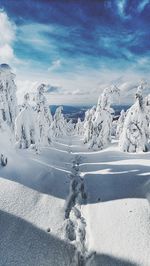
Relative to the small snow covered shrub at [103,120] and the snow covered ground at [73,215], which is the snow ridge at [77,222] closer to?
the snow covered ground at [73,215]

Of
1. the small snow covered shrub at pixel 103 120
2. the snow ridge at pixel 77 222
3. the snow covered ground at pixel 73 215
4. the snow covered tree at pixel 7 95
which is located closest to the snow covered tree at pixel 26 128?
the snow covered tree at pixel 7 95

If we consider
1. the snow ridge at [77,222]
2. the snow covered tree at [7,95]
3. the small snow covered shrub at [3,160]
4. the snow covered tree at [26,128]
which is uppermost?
→ the snow covered tree at [7,95]

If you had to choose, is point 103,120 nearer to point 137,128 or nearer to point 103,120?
point 103,120

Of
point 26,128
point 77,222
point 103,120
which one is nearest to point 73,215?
point 77,222

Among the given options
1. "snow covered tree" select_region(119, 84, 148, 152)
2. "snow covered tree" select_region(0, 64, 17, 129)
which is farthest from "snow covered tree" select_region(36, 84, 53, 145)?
"snow covered tree" select_region(119, 84, 148, 152)

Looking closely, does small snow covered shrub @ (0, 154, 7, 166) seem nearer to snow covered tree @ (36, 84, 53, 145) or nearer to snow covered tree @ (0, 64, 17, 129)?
snow covered tree @ (0, 64, 17, 129)

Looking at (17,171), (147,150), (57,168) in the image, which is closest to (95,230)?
(17,171)

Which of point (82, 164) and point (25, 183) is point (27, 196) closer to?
point (25, 183)

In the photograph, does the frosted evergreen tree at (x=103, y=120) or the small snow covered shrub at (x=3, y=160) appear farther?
the frosted evergreen tree at (x=103, y=120)
